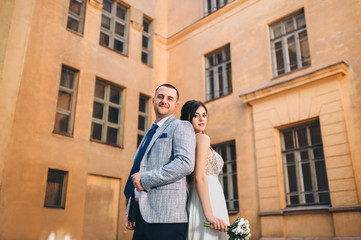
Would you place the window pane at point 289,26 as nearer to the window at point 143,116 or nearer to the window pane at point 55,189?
the window at point 143,116

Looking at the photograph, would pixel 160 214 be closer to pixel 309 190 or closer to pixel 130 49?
pixel 309 190

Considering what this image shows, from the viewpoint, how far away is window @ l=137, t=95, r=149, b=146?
12766 millimetres

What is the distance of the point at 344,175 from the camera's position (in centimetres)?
830

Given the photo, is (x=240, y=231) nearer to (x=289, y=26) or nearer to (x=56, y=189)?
(x=56, y=189)

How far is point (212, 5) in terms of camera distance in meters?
13.6

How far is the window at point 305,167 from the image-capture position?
888 cm

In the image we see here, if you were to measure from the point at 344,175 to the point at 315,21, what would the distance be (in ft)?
15.0

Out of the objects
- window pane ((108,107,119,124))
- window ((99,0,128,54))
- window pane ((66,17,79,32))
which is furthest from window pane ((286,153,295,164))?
window pane ((66,17,79,32))

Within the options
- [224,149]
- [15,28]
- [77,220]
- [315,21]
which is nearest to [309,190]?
[224,149]

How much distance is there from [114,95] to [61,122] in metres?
2.46

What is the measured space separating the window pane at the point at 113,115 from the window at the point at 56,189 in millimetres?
2642

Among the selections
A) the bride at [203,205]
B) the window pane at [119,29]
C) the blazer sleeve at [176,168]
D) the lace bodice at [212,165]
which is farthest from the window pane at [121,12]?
the blazer sleeve at [176,168]

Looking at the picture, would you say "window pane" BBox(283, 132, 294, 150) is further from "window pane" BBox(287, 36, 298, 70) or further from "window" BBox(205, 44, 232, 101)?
"window" BBox(205, 44, 232, 101)

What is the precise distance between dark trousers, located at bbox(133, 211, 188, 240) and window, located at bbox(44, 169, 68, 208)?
26.0 feet
